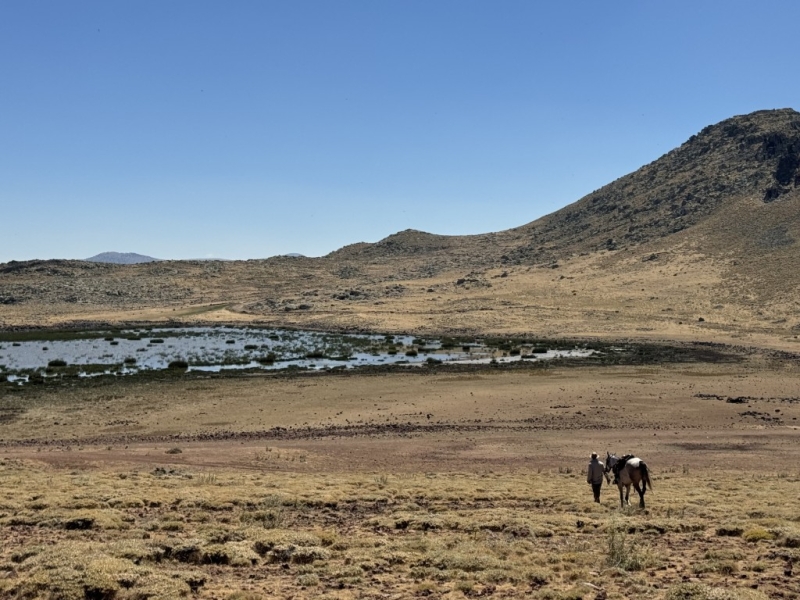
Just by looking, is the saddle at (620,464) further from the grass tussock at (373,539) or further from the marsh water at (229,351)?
the marsh water at (229,351)

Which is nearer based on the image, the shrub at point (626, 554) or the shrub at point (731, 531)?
the shrub at point (626, 554)

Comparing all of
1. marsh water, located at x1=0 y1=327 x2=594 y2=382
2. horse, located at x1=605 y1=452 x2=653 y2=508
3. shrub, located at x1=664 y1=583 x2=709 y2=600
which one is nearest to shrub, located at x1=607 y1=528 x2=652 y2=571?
shrub, located at x1=664 y1=583 x2=709 y2=600

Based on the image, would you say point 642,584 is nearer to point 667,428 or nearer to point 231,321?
point 667,428

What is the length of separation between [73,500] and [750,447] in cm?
2634

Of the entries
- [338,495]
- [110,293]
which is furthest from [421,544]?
[110,293]

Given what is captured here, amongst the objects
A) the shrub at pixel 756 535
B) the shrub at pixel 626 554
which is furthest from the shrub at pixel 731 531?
the shrub at pixel 626 554

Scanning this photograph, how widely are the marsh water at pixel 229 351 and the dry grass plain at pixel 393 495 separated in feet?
45.7

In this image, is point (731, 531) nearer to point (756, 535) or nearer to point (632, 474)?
point (756, 535)

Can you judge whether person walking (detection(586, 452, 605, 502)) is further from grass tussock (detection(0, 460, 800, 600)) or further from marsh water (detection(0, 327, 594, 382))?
marsh water (detection(0, 327, 594, 382))

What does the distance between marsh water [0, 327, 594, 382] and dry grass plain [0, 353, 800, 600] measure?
13.9 metres

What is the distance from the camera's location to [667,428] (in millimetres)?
31188

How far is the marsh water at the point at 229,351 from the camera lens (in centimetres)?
5491

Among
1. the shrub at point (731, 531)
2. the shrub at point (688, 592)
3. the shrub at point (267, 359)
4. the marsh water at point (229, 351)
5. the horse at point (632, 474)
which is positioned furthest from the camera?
the shrub at point (267, 359)

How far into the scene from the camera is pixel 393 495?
18.3 m
